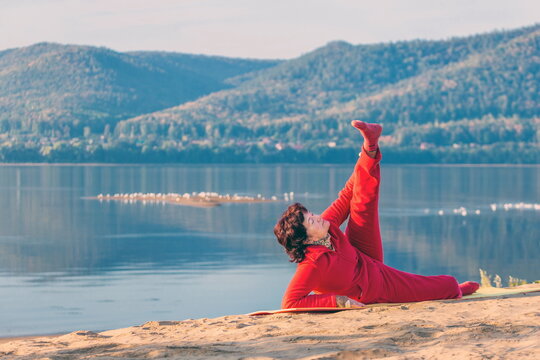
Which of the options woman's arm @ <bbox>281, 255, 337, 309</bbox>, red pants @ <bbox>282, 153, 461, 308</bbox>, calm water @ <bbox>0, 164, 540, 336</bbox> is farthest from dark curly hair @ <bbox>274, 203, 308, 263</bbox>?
calm water @ <bbox>0, 164, 540, 336</bbox>

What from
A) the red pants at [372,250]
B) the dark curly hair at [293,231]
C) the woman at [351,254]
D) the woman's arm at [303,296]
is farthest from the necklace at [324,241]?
the red pants at [372,250]

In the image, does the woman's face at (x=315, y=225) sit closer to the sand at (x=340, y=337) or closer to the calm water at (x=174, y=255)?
the sand at (x=340, y=337)

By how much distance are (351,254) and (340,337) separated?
1.22 m

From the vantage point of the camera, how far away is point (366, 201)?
9.18m

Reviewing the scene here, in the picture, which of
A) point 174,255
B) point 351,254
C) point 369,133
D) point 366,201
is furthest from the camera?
point 174,255

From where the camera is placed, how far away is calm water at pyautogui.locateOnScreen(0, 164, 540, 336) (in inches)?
634

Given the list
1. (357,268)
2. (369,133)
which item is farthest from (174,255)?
(369,133)

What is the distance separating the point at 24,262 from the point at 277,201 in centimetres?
3377

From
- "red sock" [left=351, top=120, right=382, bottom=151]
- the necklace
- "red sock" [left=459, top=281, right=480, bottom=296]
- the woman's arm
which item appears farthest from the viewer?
"red sock" [left=459, top=281, right=480, bottom=296]

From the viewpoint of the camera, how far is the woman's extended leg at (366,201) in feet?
29.3

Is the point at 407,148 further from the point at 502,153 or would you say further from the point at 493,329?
the point at 493,329

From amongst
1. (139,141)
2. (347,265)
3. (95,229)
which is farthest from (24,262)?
(139,141)

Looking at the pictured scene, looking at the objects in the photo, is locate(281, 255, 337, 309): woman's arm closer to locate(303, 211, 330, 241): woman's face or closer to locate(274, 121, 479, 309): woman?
locate(274, 121, 479, 309): woman

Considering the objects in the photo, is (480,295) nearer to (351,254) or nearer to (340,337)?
(351,254)
